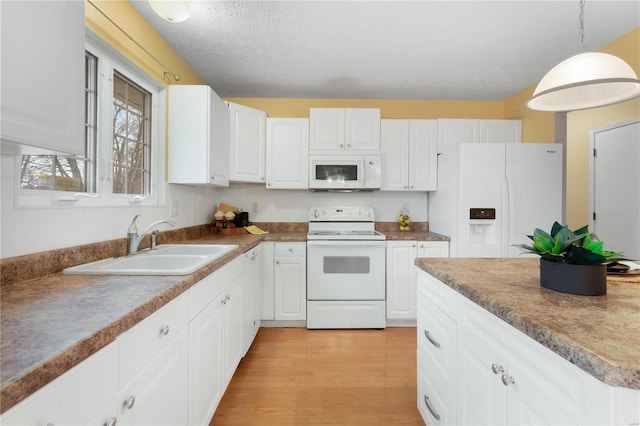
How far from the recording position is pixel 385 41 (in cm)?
221

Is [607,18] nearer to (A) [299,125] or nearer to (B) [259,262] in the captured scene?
(A) [299,125]

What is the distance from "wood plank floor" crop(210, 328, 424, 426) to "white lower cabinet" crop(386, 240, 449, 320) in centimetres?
23

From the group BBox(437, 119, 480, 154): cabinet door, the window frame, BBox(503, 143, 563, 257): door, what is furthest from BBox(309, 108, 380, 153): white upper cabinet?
the window frame

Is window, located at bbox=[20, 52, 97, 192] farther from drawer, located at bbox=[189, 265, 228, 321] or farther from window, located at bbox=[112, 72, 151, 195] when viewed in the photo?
drawer, located at bbox=[189, 265, 228, 321]

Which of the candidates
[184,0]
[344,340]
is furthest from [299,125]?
[344,340]

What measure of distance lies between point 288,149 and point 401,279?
1.76 meters

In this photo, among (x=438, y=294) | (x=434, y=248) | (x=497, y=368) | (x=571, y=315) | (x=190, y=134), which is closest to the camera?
(x=571, y=315)

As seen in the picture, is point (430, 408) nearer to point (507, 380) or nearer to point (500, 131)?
point (507, 380)

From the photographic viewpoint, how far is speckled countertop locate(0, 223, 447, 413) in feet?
1.73

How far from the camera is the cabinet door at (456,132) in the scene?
308 cm

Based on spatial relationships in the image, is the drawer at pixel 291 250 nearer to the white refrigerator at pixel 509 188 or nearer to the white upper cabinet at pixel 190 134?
the white upper cabinet at pixel 190 134

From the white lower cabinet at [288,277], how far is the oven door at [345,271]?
75 mm

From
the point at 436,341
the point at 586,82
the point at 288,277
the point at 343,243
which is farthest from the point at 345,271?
the point at 586,82

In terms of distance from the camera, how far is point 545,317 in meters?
0.72
